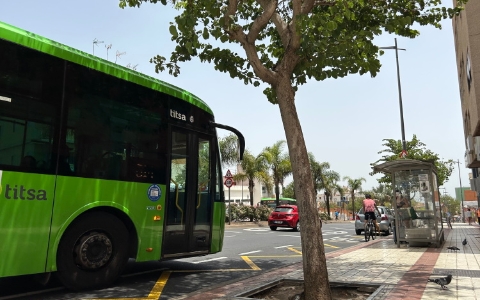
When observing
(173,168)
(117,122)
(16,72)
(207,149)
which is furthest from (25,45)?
(207,149)

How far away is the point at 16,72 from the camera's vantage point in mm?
5070

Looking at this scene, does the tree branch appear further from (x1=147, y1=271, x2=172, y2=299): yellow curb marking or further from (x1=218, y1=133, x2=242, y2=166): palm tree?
(x1=218, y1=133, x2=242, y2=166): palm tree

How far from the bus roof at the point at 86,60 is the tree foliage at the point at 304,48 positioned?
80 centimetres

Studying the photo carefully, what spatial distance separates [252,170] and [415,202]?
75.0 feet

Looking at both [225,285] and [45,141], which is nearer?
[45,141]

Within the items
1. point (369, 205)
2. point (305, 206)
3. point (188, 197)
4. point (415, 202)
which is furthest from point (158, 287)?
point (369, 205)

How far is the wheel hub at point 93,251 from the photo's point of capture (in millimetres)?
5727

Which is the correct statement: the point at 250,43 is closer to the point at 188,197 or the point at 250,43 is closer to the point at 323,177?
the point at 188,197

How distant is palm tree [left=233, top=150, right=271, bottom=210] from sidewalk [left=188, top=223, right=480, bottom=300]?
23.5m

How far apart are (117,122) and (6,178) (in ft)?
6.19

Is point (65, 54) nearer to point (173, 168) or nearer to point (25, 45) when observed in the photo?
point (25, 45)

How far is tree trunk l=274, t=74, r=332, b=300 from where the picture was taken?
5.30 meters

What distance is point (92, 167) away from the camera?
5.80 meters

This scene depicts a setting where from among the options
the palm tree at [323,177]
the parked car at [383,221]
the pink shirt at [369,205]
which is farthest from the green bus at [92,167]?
the palm tree at [323,177]
